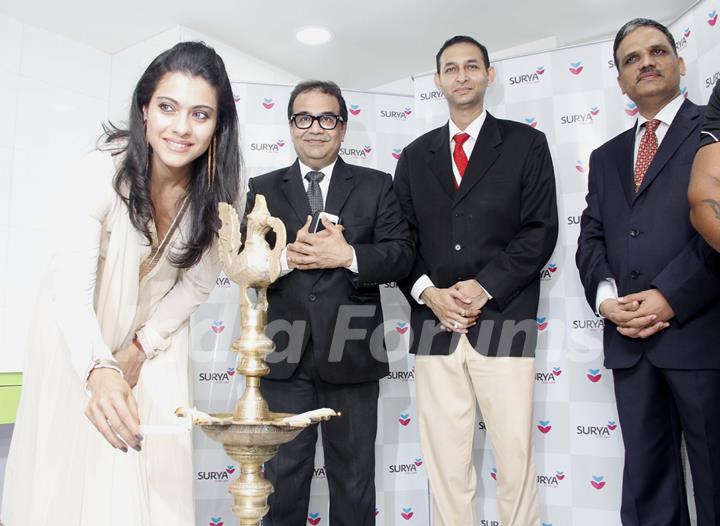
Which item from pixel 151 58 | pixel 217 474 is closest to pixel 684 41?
pixel 217 474

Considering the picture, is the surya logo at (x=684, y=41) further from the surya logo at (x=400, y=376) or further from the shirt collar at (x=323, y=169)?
the surya logo at (x=400, y=376)

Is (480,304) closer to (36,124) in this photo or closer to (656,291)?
(656,291)

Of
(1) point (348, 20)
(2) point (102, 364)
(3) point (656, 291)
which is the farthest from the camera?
(1) point (348, 20)

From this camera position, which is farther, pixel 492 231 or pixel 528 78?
pixel 528 78

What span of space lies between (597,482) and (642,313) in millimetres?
1078

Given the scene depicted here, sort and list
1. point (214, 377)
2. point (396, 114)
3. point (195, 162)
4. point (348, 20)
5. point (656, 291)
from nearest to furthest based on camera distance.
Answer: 1. point (195, 162)
2. point (656, 291)
3. point (214, 377)
4. point (396, 114)
5. point (348, 20)

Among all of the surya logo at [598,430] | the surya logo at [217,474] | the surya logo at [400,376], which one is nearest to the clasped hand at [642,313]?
the surya logo at [598,430]

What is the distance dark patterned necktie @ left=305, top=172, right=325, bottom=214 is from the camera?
265 centimetres

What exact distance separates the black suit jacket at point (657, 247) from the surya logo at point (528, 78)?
0.69 metres

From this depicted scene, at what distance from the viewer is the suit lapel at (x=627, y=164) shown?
2411mm

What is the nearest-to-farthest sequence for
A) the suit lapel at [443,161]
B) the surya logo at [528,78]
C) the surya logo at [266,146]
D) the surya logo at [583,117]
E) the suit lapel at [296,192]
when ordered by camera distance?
the suit lapel at [296,192] < the suit lapel at [443,161] < the surya logo at [583,117] < the surya logo at [528,78] < the surya logo at [266,146]

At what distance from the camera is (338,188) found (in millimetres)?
2652

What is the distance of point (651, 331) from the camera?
2.18m

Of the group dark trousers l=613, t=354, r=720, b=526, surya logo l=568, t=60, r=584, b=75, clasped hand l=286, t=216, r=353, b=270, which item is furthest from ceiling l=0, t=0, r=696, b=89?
dark trousers l=613, t=354, r=720, b=526
